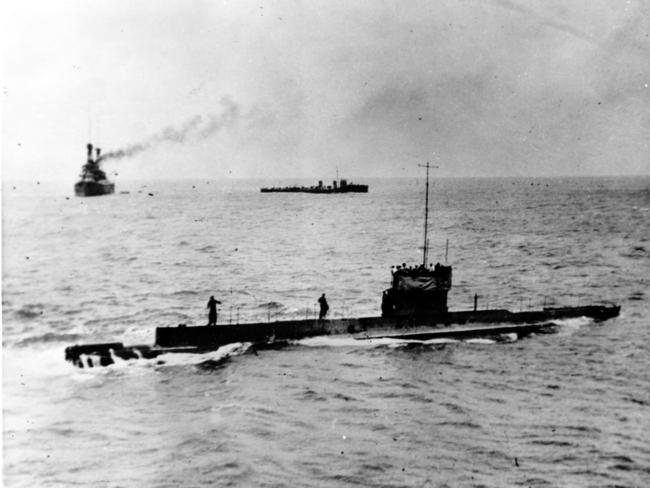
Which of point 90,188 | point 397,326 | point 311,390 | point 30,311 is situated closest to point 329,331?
point 397,326

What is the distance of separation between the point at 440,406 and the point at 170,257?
28592 millimetres

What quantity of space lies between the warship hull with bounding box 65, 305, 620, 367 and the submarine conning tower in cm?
35

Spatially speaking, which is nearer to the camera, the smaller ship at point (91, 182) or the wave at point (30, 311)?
the wave at point (30, 311)

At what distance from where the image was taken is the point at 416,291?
23.2m

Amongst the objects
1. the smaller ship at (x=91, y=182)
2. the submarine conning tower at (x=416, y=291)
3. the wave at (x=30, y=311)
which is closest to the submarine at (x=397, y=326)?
the submarine conning tower at (x=416, y=291)

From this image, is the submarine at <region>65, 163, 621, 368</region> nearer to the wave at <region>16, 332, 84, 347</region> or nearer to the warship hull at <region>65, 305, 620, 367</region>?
the warship hull at <region>65, 305, 620, 367</region>

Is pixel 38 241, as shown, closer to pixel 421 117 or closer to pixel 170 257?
pixel 170 257

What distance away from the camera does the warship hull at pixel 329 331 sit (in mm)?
19969

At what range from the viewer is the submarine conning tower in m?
23.1

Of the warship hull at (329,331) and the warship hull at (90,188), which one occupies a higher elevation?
the warship hull at (90,188)

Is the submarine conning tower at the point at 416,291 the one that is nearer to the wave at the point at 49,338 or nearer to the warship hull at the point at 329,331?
the warship hull at the point at 329,331

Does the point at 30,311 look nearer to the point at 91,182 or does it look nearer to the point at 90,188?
the point at 91,182

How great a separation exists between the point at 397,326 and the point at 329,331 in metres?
2.35

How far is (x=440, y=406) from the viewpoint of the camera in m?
16.7
